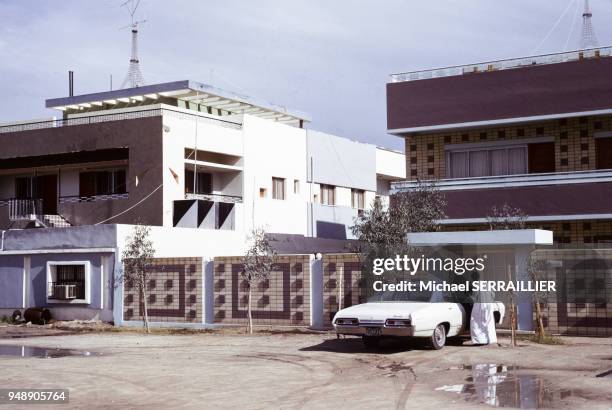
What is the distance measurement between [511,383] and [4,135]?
1222 inches

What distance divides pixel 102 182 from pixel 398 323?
23426mm

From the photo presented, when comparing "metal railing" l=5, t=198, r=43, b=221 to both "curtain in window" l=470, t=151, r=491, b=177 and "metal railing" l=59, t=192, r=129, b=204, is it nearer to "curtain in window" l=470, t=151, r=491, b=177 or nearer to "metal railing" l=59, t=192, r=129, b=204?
"metal railing" l=59, t=192, r=129, b=204

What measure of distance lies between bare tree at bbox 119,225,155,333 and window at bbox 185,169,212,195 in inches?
401

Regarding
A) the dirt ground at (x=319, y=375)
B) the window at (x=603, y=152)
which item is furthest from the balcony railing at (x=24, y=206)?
the window at (x=603, y=152)

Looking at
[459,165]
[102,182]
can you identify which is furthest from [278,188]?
[459,165]

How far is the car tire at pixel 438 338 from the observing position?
17875 mm

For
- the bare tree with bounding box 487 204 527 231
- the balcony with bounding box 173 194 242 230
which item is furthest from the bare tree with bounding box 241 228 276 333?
the balcony with bounding box 173 194 242 230

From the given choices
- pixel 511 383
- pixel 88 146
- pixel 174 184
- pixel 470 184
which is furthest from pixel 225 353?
pixel 88 146

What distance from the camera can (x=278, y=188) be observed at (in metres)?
41.1

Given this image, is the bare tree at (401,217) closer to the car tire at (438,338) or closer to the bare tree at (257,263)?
Answer: the bare tree at (257,263)

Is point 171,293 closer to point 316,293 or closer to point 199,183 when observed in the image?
point 316,293

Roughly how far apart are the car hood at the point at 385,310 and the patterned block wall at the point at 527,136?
1080 centimetres

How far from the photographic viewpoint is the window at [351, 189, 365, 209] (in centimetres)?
4725

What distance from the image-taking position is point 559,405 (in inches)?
442
